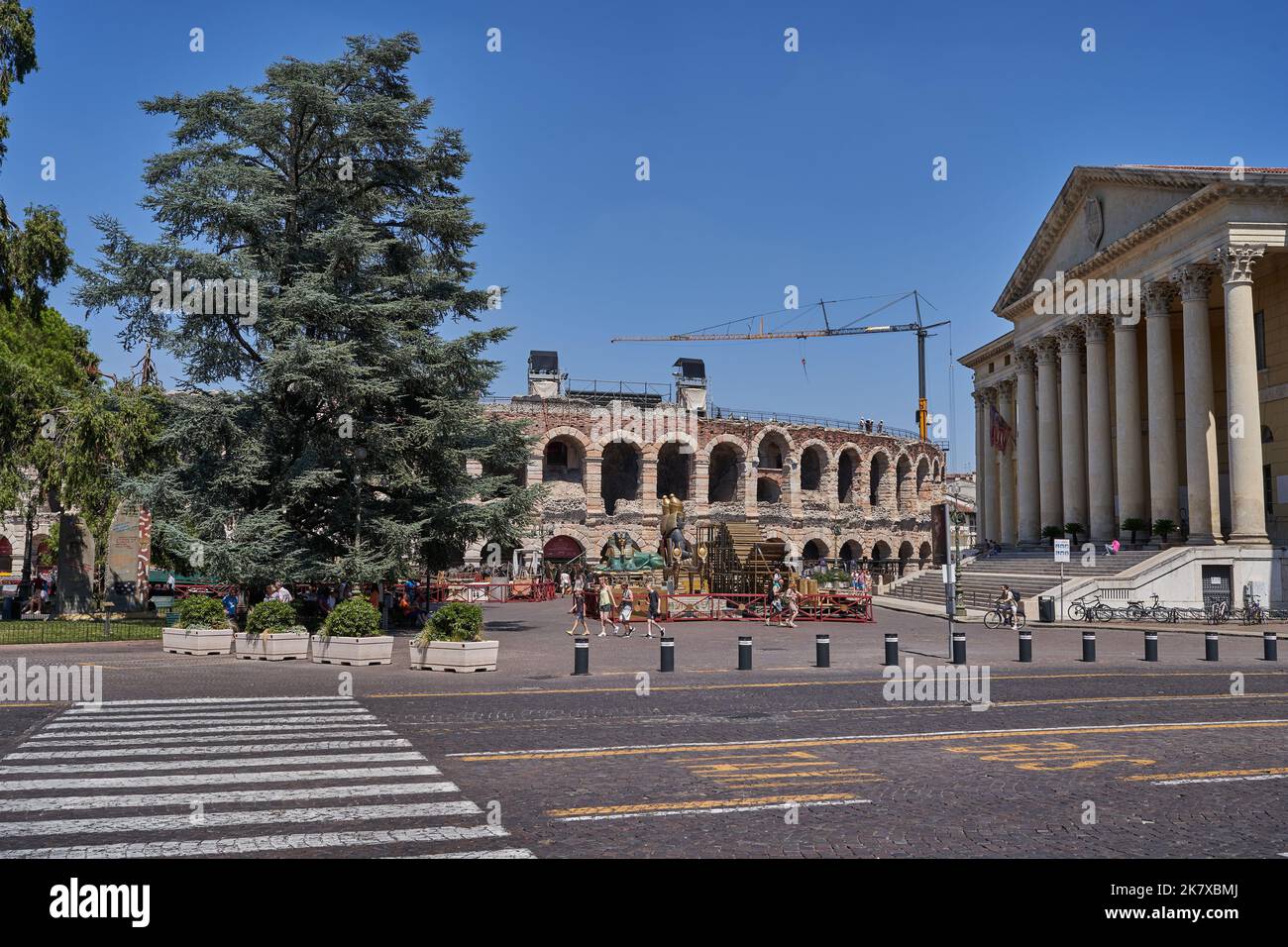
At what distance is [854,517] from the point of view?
69250 millimetres

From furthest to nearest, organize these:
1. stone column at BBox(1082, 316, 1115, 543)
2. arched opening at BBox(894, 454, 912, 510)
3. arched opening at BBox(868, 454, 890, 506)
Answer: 1. arched opening at BBox(894, 454, 912, 510)
2. arched opening at BBox(868, 454, 890, 506)
3. stone column at BBox(1082, 316, 1115, 543)

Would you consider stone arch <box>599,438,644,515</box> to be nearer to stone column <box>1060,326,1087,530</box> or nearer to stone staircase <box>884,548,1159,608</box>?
stone staircase <box>884,548,1159,608</box>

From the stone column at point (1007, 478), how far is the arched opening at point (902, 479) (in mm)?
19809

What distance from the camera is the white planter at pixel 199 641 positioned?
21.6 metres

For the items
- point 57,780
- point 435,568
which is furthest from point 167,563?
point 57,780

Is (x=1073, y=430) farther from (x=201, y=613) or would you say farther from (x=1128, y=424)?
(x=201, y=613)

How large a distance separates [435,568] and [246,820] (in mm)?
21628

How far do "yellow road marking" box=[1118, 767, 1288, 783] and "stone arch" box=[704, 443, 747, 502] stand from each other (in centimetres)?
5516

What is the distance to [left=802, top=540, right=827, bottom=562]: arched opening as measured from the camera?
222 feet

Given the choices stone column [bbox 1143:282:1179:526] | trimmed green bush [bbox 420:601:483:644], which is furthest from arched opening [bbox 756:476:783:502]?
trimmed green bush [bbox 420:601:483:644]

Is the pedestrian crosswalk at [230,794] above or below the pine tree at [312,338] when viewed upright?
below

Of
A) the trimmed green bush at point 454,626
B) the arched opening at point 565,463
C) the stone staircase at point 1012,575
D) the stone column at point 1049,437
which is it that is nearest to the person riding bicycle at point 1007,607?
the stone staircase at point 1012,575

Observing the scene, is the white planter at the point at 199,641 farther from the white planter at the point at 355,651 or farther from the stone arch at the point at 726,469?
the stone arch at the point at 726,469
